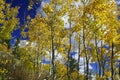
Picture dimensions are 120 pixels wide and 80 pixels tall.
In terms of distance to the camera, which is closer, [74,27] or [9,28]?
[9,28]

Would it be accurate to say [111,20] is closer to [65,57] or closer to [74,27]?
[74,27]

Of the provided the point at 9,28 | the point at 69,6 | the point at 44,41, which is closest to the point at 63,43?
the point at 44,41

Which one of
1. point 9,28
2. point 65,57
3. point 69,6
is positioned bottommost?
point 65,57

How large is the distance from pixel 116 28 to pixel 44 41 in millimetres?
12198

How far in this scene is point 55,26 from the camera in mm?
26266

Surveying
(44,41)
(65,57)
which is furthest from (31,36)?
(65,57)

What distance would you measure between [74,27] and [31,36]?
804 cm


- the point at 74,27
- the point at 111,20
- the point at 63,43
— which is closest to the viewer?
the point at 111,20

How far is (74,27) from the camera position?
102 feet

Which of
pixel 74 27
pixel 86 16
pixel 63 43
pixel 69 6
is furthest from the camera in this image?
pixel 63 43

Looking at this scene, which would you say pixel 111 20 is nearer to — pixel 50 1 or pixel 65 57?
pixel 50 1

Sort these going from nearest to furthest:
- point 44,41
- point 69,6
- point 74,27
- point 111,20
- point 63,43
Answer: point 111,20 → point 69,6 → point 74,27 → point 63,43 → point 44,41

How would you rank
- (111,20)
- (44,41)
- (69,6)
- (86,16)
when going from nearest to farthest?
(86,16)
(111,20)
(69,6)
(44,41)

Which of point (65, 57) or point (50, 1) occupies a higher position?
point (50, 1)
